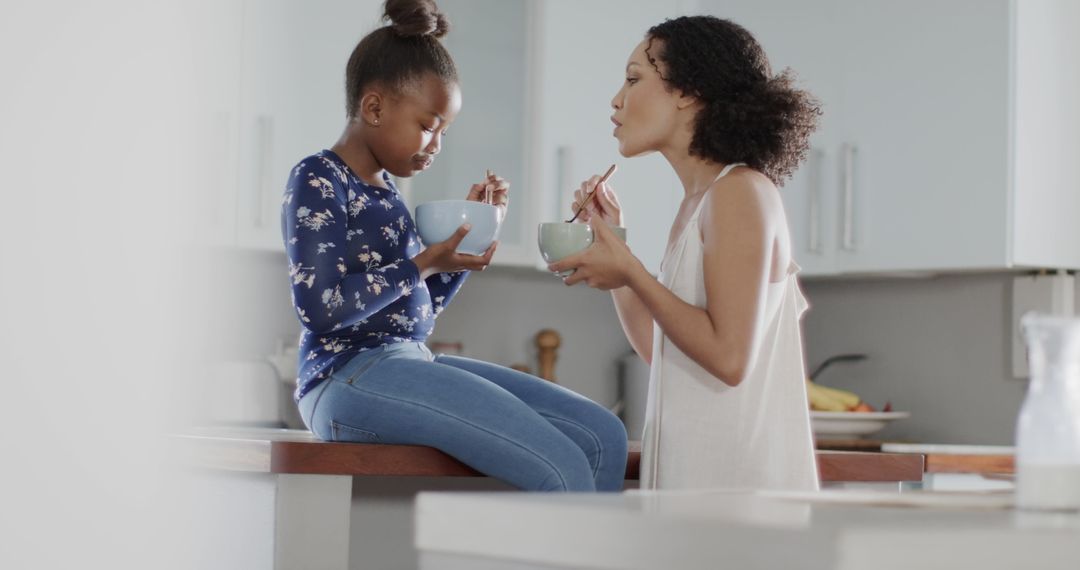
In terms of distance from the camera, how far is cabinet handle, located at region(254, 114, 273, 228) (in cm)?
279

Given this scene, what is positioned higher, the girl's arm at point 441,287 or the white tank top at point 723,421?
the girl's arm at point 441,287

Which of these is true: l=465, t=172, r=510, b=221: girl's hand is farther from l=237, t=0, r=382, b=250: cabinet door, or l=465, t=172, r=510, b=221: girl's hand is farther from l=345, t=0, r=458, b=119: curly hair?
l=237, t=0, r=382, b=250: cabinet door

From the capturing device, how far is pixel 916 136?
2885 mm

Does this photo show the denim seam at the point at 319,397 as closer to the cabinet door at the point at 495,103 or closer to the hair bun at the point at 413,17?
the hair bun at the point at 413,17

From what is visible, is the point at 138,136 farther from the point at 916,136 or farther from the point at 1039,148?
the point at 1039,148

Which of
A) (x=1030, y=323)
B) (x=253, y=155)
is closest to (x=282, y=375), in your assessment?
(x=253, y=155)

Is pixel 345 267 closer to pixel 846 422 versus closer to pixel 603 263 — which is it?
pixel 603 263

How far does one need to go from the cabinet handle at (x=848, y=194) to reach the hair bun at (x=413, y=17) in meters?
1.58

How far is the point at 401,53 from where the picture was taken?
1.59 metres

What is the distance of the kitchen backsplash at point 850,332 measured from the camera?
122 inches

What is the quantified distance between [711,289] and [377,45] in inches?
19.9

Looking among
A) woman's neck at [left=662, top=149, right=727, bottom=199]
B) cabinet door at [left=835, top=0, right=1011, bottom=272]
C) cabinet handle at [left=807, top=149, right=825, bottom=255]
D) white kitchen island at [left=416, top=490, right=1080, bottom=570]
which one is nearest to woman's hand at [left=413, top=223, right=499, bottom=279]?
woman's neck at [left=662, top=149, right=727, bottom=199]

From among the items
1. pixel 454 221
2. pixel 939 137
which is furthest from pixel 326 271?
pixel 939 137

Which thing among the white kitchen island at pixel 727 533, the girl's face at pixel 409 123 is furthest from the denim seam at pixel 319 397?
the white kitchen island at pixel 727 533
